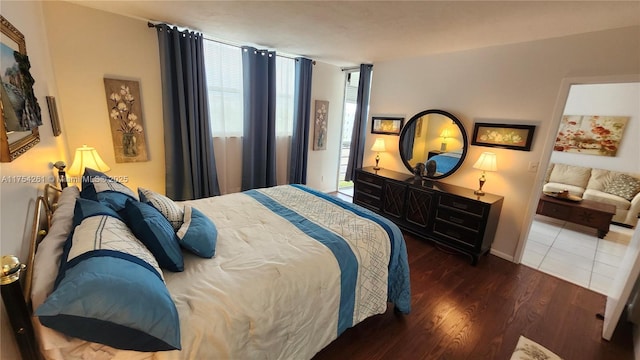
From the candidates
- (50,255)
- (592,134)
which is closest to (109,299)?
(50,255)

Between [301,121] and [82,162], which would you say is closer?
[82,162]

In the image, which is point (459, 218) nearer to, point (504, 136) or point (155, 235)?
point (504, 136)

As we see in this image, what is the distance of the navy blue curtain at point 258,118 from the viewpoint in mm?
3518

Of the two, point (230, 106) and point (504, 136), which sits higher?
point (230, 106)

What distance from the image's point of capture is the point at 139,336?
2.81ft

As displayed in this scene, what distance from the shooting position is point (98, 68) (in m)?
2.57

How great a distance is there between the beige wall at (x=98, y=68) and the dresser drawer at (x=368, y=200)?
2781 mm

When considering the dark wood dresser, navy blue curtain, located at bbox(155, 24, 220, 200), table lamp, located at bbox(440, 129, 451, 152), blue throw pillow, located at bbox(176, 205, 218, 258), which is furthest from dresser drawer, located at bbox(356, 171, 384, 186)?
blue throw pillow, located at bbox(176, 205, 218, 258)

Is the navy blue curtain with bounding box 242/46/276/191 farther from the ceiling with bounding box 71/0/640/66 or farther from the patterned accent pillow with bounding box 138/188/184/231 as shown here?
the patterned accent pillow with bounding box 138/188/184/231

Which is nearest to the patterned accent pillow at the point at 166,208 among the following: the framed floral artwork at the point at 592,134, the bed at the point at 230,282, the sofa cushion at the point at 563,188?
the bed at the point at 230,282

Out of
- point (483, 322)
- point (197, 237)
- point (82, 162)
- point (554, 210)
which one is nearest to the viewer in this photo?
point (197, 237)

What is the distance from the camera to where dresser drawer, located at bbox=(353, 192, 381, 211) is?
365 centimetres

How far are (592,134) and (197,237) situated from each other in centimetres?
621

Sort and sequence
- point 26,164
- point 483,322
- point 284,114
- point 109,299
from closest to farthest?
1. point 109,299
2. point 26,164
3. point 483,322
4. point 284,114
